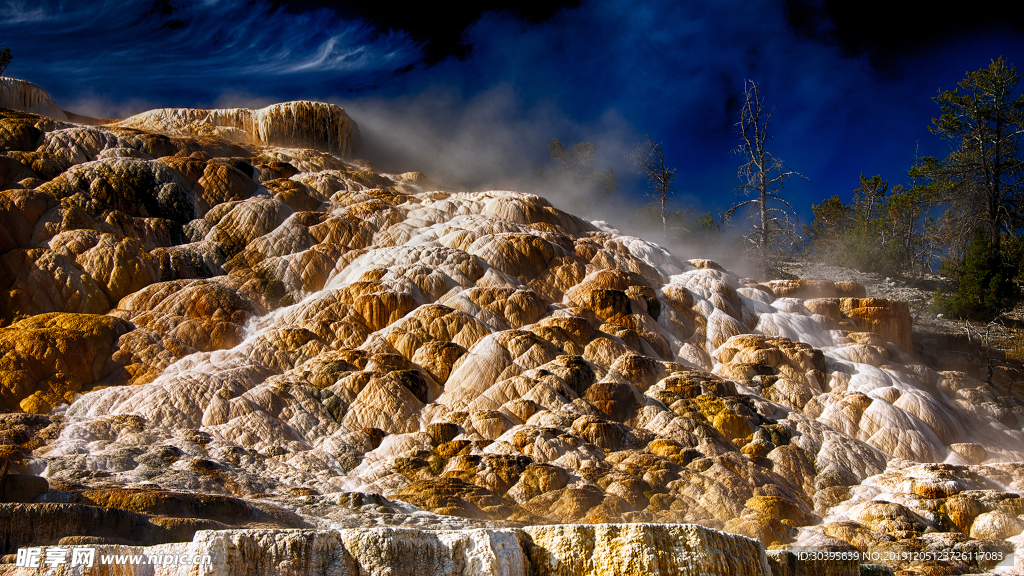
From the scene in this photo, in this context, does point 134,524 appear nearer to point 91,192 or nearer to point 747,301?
point 91,192

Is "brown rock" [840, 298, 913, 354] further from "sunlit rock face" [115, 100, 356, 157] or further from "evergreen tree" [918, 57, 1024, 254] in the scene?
"sunlit rock face" [115, 100, 356, 157]

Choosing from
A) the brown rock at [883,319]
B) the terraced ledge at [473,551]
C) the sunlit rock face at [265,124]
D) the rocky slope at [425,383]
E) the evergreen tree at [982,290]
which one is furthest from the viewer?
the sunlit rock face at [265,124]

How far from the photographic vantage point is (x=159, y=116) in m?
29.5

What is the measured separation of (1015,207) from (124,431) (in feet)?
99.8

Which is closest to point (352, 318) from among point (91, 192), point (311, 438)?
point (311, 438)

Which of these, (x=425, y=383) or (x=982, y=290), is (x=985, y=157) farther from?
(x=425, y=383)

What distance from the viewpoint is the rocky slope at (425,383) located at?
10.6 meters

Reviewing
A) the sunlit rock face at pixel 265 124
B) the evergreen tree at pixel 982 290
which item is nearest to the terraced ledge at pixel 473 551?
the evergreen tree at pixel 982 290

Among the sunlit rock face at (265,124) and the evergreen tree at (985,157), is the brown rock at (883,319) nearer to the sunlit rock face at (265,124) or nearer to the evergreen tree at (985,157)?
the evergreen tree at (985,157)

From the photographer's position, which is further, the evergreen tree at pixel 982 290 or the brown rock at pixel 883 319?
the evergreen tree at pixel 982 290
